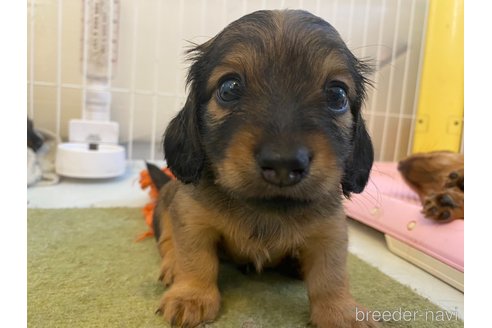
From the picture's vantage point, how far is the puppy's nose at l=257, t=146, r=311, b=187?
2.49 feet

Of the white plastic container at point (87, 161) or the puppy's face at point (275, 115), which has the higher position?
the puppy's face at point (275, 115)

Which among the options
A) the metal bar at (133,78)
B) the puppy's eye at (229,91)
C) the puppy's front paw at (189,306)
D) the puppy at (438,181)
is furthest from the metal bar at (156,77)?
the puppy's front paw at (189,306)

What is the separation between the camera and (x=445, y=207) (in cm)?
161

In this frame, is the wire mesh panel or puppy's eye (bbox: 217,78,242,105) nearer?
puppy's eye (bbox: 217,78,242,105)

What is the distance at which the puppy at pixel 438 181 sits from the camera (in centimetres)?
160

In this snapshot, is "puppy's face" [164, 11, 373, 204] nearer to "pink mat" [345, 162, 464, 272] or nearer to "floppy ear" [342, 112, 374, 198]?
"floppy ear" [342, 112, 374, 198]

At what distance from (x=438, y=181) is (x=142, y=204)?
59.1 inches

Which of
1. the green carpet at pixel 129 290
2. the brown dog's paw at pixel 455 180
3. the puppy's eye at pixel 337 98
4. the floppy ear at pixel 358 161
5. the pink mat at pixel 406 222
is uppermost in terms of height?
the puppy's eye at pixel 337 98

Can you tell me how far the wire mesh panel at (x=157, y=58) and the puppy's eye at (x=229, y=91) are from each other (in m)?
0.79

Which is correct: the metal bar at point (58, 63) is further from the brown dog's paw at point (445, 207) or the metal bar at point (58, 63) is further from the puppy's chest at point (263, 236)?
the brown dog's paw at point (445, 207)

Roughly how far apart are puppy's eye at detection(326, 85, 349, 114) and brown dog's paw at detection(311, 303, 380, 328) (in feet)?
1.60

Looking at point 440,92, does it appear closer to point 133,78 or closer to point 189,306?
point 133,78

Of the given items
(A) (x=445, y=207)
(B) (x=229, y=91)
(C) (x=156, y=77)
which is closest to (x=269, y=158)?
(B) (x=229, y=91)

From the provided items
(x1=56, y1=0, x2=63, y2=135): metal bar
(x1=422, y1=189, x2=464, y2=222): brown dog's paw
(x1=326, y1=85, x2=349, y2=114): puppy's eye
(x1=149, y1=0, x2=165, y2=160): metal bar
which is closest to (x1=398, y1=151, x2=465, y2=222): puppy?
(x1=422, y1=189, x2=464, y2=222): brown dog's paw
